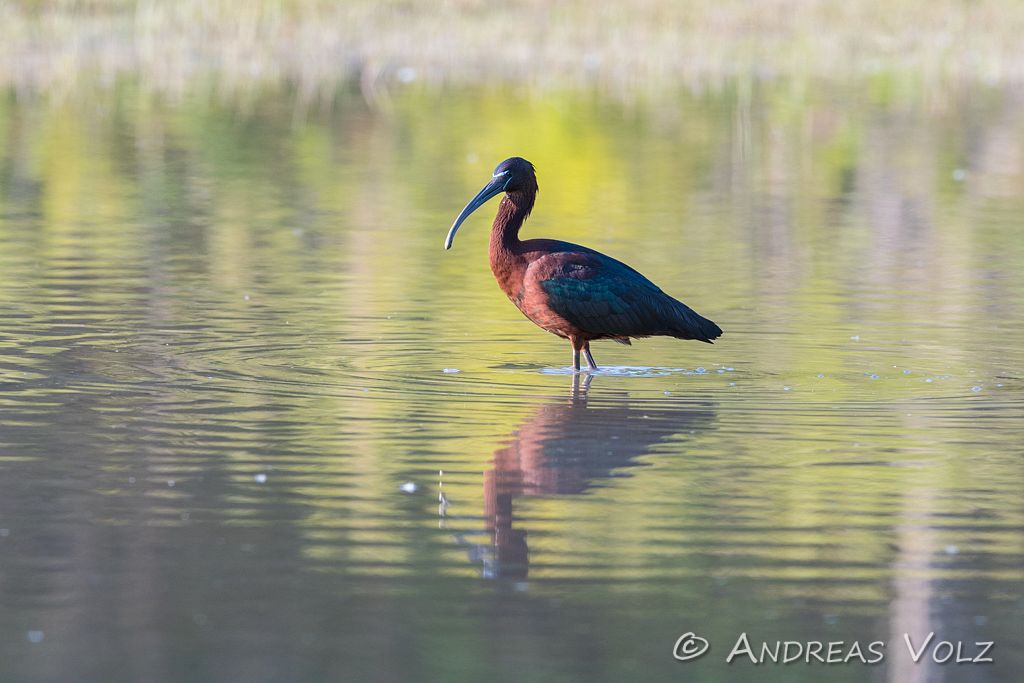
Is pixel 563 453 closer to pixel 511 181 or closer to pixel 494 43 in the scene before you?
pixel 511 181

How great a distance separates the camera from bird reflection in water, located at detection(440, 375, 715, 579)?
687cm

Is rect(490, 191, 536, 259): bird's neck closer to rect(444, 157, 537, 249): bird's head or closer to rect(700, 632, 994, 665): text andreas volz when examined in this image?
rect(444, 157, 537, 249): bird's head

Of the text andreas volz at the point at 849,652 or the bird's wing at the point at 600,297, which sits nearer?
the text andreas volz at the point at 849,652

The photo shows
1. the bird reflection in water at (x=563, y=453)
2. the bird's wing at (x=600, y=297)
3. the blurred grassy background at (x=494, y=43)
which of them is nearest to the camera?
the bird reflection in water at (x=563, y=453)

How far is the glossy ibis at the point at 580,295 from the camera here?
10.3m

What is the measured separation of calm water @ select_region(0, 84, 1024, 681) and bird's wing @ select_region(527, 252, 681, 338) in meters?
0.28

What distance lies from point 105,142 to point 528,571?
55.8 ft

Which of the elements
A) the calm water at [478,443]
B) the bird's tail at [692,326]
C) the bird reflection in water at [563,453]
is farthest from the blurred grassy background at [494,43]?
the bird reflection in water at [563,453]

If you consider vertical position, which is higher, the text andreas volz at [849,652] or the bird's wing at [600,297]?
the text andreas volz at [849,652]

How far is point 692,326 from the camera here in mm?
10547

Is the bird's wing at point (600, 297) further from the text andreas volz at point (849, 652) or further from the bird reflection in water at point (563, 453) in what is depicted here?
the text andreas volz at point (849, 652)

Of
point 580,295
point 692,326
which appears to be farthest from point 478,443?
point 692,326
